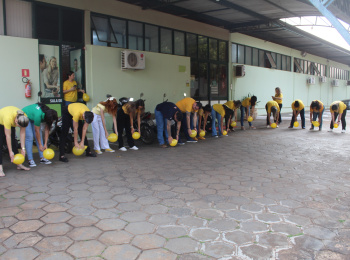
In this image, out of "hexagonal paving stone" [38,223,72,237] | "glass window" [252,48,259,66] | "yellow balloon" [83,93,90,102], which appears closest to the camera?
"hexagonal paving stone" [38,223,72,237]

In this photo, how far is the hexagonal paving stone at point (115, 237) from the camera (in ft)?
10.1

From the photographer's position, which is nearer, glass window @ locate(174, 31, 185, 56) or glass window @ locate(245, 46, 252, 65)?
glass window @ locate(174, 31, 185, 56)

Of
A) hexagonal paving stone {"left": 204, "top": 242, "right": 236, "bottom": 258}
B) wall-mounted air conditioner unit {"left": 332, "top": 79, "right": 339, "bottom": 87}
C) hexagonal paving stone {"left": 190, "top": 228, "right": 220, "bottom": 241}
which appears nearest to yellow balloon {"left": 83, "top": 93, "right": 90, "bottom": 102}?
hexagonal paving stone {"left": 190, "top": 228, "right": 220, "bottom": 241}

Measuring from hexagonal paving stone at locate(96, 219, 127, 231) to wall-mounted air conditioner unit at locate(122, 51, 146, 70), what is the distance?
22.2ft

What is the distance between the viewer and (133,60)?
9.77 m

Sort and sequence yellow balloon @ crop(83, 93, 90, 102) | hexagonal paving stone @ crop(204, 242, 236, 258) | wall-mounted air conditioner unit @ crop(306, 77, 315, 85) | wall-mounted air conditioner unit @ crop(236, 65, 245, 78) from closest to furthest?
hexagonal paving stone @ crop(204, 242, 236, 258)
yellow balloon @ crop(83, 93, 90, 102)
wall-mounted air conditioner unit @ crop(236, 65, 245, 78)
wall-mounted air conditioner unit @ crop(306, 77, 315, 85)

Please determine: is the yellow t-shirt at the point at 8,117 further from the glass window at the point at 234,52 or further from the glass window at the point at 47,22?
the glass window at the point at 234,52

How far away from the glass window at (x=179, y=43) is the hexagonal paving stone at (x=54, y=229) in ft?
30.6

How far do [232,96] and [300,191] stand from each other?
10713 mm

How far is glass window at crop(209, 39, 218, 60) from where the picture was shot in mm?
13555

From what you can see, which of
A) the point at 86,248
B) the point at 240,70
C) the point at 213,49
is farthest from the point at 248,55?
the point at 86,248

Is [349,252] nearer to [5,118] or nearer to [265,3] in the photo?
→ [5,118]

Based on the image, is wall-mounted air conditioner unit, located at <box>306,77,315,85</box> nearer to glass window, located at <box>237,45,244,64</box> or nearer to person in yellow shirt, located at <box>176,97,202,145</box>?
glass window, located at <box>237,45,244,64</box>

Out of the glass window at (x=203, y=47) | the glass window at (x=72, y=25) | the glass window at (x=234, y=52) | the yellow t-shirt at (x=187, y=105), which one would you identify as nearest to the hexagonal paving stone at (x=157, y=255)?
the yellow t-shirt at (x=187, y=105)
